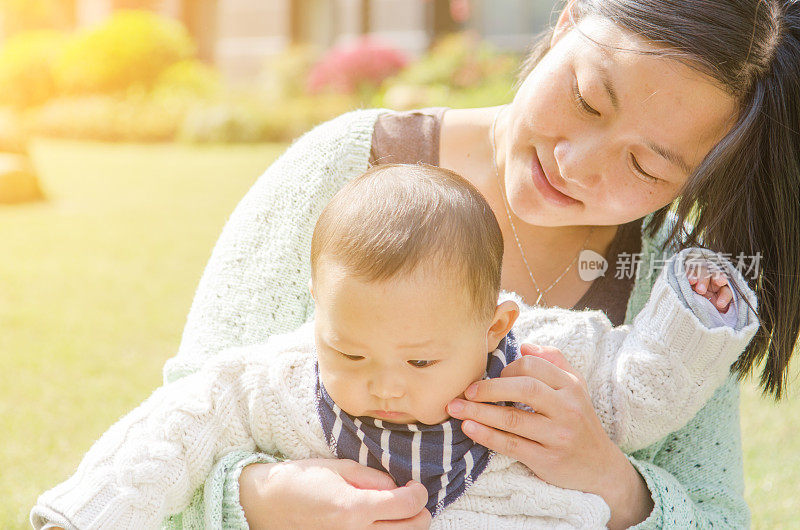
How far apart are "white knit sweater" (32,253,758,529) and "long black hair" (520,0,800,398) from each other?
22 cm

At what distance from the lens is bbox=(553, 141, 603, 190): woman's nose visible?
1.77 meters

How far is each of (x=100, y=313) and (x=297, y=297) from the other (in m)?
4.27

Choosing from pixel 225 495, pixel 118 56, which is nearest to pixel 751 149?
pixel 225 495

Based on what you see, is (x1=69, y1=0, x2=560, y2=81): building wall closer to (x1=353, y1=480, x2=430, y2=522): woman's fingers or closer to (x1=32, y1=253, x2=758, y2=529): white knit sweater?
(x1=32, y1=253, x2=758, y2=529): white knit sweater

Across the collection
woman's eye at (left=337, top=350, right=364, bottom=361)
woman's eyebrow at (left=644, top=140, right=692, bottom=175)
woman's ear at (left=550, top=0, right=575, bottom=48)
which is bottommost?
woman's eye at (left=337, top=350, right=364, bottom=361)

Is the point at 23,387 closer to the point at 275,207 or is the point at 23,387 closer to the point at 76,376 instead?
the point at 76,376

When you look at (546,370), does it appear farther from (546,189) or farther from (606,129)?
(606,129)

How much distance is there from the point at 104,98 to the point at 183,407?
15300 mm

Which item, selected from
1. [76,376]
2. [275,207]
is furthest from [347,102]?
[275,207]

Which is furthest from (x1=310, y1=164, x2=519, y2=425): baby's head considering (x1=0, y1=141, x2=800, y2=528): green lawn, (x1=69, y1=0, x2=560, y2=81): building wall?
(x1=69, y1=0, x2=560, y2=81): building wall

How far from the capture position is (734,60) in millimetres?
1715

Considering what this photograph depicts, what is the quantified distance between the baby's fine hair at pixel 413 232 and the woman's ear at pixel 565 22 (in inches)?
23.4

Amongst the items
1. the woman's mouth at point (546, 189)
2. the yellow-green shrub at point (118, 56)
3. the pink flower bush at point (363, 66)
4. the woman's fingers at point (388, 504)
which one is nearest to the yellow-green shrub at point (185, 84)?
the yellow-green shrub at point (118, 56)

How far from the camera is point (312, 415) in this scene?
1.65 meters
